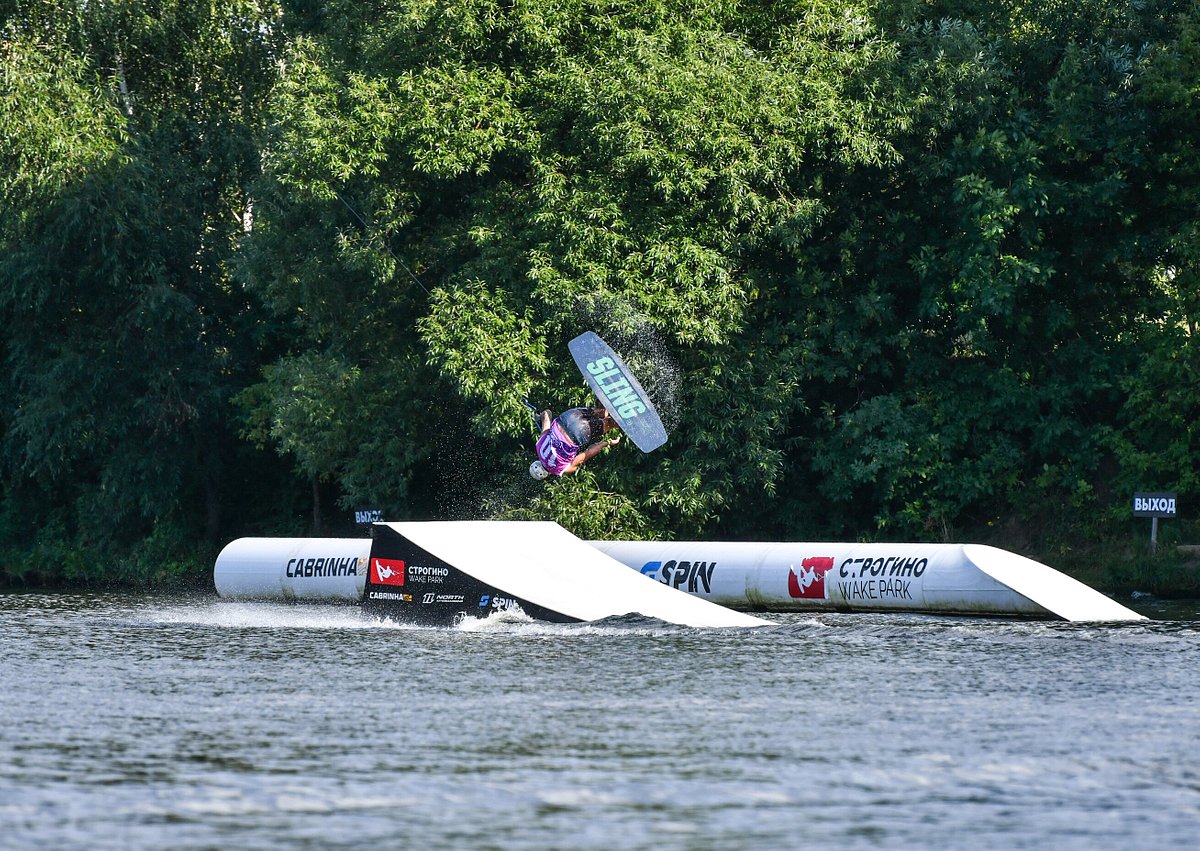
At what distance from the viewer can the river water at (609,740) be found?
8625 mm

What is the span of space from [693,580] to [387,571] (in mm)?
5068

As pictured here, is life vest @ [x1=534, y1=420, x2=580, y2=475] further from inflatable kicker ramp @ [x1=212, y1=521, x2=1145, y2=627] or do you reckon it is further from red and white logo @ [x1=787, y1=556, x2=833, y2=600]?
red and white logo @ [x1=787, y1=556, x2=833, y2=600]

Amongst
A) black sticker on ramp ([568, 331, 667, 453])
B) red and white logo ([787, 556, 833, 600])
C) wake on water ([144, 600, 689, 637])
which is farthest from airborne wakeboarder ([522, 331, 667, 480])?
red and white logo ([787, 556, 833, 600])

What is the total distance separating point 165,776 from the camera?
32.6ft

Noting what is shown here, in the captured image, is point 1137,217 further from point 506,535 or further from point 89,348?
point 89,348

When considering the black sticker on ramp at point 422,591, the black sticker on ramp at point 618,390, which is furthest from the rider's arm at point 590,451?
the black sticker on ramp at point 422,591

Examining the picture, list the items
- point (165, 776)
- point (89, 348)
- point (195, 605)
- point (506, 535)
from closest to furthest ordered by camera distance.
→ point (165, 776) < point (506, 535) < point (195, 605) < point (89, 348)

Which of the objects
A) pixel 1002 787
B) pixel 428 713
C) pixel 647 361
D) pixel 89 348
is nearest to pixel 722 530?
pixel 647 361

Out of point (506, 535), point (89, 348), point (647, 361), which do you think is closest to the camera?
point (506, 535)

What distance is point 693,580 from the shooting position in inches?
905

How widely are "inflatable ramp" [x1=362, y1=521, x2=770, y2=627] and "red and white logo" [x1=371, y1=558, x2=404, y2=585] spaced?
0.01 m

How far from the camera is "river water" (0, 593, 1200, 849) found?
8625 mm

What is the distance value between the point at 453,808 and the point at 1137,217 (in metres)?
24.3

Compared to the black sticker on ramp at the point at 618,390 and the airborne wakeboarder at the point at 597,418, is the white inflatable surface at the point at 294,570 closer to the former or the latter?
the airborne wakeboarder at the point at 597,418
